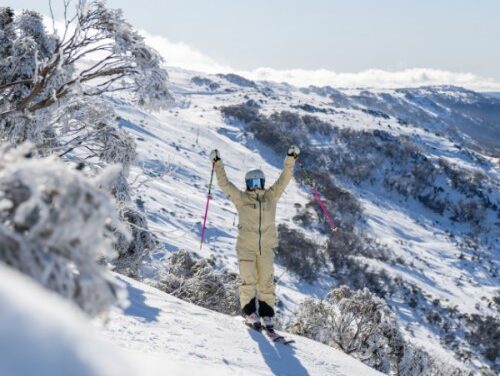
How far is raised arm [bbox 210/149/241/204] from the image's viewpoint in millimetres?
6598

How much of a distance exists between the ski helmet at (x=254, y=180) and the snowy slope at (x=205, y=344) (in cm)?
168

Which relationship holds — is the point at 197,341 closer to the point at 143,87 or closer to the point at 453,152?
the point at 143,87

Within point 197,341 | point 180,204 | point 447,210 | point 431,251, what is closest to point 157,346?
point 197,341

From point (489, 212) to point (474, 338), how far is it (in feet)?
214

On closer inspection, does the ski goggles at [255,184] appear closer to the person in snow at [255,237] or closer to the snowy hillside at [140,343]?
the person in snow at [255,237]

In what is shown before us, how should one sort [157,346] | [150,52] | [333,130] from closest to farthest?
[157,346] → [150,52] → [333,130]

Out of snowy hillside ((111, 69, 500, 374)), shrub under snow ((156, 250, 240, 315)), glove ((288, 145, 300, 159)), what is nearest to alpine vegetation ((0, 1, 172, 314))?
shrub under snow ((156, 250, 240, 315))

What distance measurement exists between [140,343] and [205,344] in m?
0.92

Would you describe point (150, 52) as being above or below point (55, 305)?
above

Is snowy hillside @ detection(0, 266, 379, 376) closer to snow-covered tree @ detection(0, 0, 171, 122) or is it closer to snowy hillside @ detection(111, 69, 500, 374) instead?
snow-covered tree @ detection(0, 0, 171, 122)

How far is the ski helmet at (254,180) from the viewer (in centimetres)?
666

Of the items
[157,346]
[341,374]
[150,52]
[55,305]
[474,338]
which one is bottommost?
[474,338]

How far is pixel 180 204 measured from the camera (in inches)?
2532

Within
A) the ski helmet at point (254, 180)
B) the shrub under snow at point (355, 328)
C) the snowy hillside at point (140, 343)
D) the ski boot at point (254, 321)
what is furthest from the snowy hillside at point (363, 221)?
the snowy hillside at point (140, 343)
